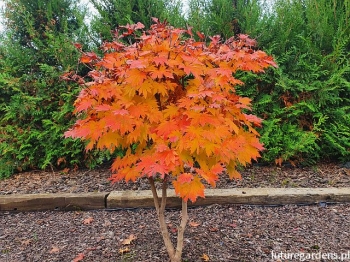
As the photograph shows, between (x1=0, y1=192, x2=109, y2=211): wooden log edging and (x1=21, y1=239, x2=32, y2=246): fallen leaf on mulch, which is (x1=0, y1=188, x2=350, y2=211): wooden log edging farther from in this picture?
(x1=21, y1=239, x2=32, y2=246): fallen leaf on mulch

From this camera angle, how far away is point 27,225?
3.20 meters

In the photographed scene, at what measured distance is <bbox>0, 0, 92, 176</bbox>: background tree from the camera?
4.17 m

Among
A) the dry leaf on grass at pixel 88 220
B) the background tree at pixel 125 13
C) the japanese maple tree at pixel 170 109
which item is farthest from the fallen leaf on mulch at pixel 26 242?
the background tree at pixel 125 13

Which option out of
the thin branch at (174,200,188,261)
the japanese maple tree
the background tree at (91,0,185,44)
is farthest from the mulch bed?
the background tree at (91,0,185,44)

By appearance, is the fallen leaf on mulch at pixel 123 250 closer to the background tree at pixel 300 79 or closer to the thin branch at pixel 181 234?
the thin branch at pixel 181 234

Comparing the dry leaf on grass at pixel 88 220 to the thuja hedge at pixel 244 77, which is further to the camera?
the thuja hedge at pixel 244 77

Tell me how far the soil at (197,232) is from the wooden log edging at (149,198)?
6 cm

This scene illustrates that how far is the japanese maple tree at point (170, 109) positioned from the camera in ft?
6.23

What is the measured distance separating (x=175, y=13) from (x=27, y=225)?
2918mm

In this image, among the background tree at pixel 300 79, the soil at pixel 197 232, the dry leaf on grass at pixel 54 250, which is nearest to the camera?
the soil at pixel 197 232

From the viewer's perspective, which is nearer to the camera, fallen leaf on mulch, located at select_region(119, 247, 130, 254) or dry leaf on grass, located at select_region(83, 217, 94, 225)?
fallen leaf on mulch, located at select_region(119, 247, 130, 254)

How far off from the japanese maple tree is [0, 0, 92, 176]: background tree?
7.02ft

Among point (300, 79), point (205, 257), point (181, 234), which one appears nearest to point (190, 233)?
point (205, 257)

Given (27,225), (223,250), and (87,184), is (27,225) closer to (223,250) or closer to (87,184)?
(87,184)
